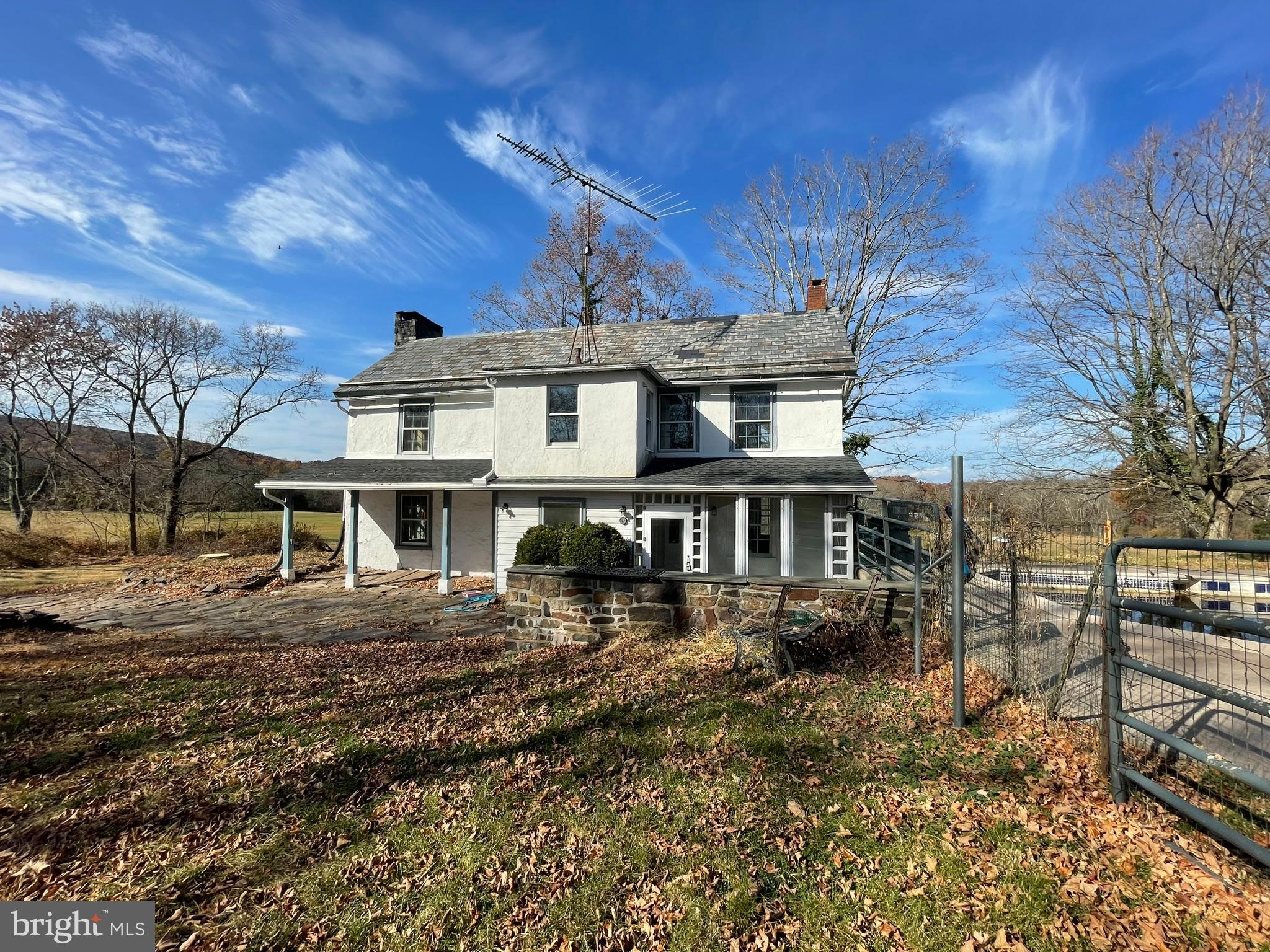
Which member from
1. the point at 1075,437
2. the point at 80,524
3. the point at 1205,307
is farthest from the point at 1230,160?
the point at 80,524

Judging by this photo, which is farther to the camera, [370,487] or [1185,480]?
[1185,480]

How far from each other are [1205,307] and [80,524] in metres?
39.6

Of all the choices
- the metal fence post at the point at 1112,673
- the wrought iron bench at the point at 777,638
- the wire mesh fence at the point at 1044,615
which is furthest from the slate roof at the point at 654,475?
the metal fence post at the point at 1112,673

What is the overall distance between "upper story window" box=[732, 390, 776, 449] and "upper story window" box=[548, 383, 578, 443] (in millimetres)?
4071

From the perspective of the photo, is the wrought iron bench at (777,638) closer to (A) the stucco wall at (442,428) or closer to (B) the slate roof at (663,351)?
(B) the slate roof at (663,351)

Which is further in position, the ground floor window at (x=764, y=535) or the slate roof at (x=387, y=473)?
the slate roof at (x=387, y=473)

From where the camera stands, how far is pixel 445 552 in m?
13.5

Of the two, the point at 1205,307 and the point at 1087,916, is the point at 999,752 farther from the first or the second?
the point at 1205,307

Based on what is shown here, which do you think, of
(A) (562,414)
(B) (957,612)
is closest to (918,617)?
(B) (957,612)

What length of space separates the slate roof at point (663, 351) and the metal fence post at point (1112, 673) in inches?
388

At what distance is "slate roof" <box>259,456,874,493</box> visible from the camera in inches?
453

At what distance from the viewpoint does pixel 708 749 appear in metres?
4.59

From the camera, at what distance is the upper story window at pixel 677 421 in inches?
561

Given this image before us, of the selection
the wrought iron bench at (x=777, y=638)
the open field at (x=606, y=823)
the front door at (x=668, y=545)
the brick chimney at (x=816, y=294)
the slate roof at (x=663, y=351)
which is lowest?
the open field at (x=606, y=823)
